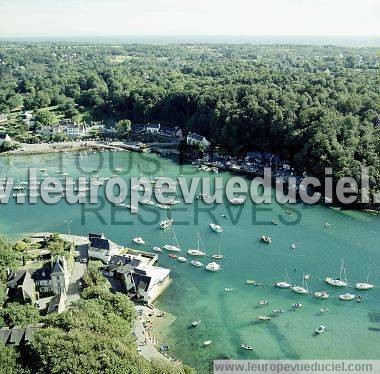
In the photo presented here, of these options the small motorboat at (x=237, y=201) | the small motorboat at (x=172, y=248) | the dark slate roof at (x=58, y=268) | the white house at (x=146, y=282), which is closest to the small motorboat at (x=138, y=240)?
the small motorboat at (x=172, y=248)

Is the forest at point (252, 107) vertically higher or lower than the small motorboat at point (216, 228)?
higher

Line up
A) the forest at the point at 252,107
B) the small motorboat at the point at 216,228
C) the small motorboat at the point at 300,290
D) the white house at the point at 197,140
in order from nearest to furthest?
the small motorboat at the point at 300,290, the small motorboat at the point at 216,228, the forest at the point at 252,107, the white house at the point at 197,140

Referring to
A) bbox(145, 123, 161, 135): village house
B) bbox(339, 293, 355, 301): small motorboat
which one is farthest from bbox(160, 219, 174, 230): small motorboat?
bbox(145, 123, 161, 135): village house

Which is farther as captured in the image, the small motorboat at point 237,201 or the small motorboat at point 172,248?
the small motorboat at point 237,201

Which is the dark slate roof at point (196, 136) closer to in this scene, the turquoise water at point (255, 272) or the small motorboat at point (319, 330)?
the turquoise water at point (255, 272)

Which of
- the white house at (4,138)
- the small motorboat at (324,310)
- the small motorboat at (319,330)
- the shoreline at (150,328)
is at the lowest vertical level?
the shoreline at (150,328)

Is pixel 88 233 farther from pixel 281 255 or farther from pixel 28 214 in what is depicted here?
pixel 281 255

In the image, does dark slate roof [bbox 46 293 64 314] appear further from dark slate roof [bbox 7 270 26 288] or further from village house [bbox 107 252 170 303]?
village house [bbox 107 252 170 303]

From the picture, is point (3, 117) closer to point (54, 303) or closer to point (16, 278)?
point (16, 278)

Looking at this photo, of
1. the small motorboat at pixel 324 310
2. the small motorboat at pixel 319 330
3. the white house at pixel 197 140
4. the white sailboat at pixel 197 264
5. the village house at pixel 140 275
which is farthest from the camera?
the white house at pixel 197 140
